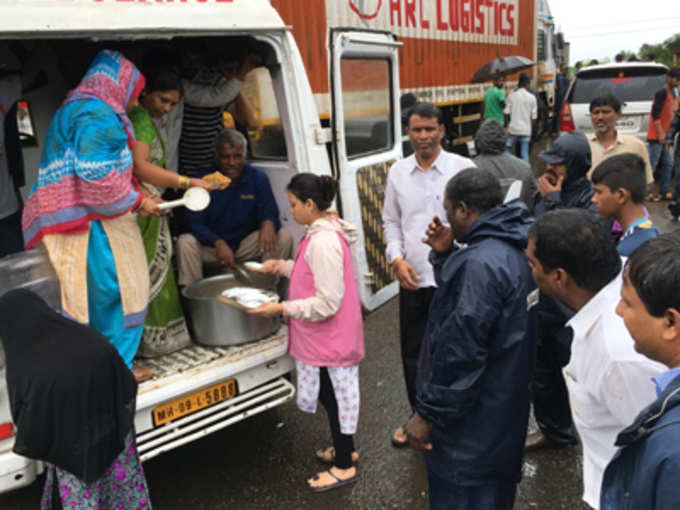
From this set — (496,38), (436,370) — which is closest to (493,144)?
(436,370)

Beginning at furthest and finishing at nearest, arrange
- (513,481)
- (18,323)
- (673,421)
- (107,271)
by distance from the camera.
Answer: (107,271) → (513,481) → (18,323) → (673,421)

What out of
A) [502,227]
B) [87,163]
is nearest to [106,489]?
[87,163]

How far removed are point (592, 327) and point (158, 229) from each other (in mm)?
2321

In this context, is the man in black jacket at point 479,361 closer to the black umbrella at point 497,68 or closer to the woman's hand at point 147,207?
the woman's hand at point 147,207

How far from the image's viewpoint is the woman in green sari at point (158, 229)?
117 inches

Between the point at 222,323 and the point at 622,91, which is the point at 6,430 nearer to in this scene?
the point at 222,323

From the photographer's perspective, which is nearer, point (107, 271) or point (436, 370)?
point (436, 370)

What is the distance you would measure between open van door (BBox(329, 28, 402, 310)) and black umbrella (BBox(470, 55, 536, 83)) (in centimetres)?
621

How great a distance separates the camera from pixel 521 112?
1009cm

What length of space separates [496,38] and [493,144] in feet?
26.7

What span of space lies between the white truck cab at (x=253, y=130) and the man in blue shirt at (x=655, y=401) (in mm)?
1907

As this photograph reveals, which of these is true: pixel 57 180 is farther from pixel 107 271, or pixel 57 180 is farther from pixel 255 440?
pixel 255 440

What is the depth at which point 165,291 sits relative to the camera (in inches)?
126

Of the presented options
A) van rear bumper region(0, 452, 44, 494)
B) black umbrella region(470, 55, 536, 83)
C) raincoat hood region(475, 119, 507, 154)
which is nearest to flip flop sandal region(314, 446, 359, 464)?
van rear bumper region(0, 452, 44, 494)
